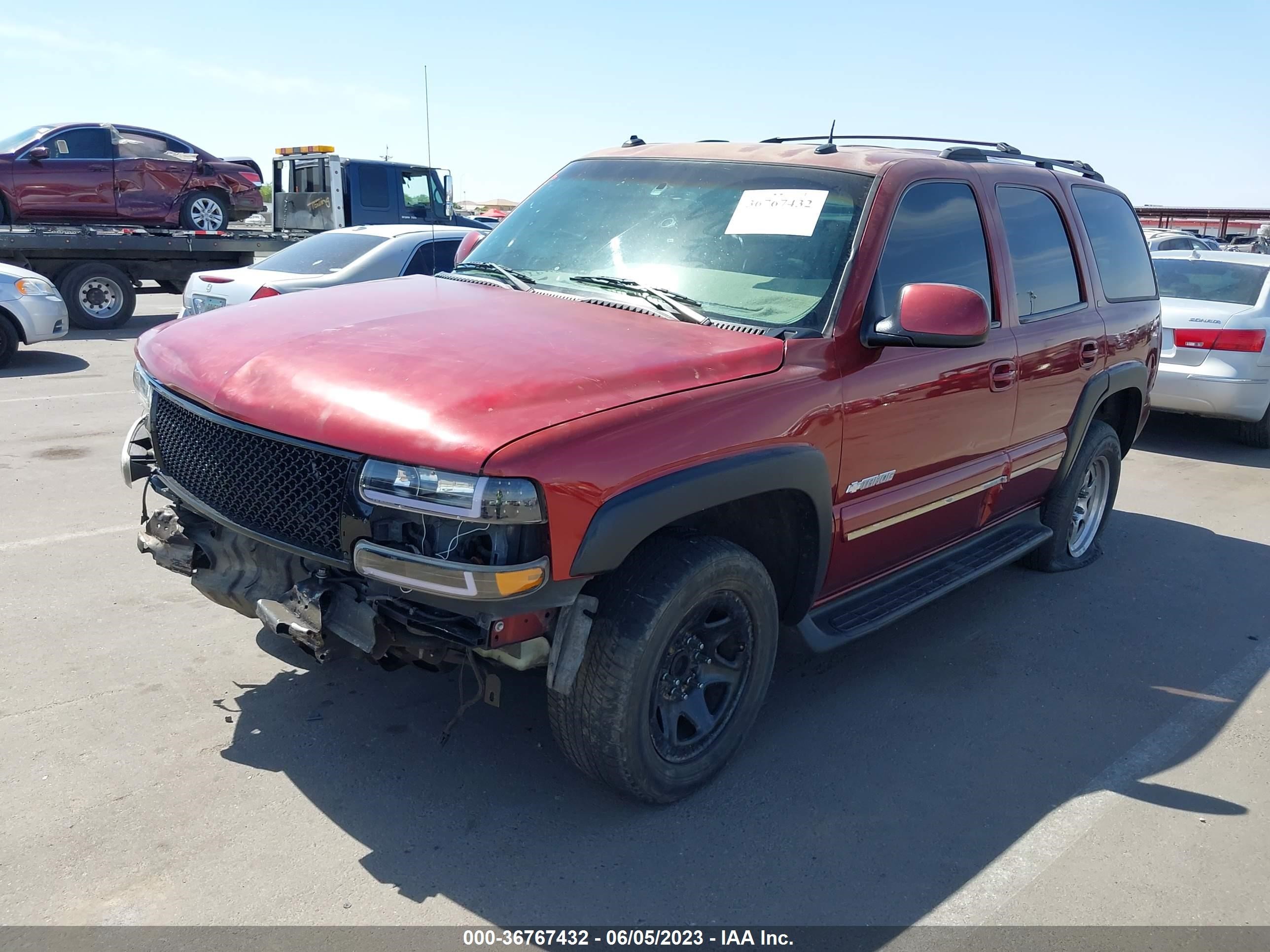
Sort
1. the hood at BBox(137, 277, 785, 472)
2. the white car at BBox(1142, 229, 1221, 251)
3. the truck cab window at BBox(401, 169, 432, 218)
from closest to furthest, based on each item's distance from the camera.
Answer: the hood at BBox(137, 277, 785, 472) < the truck cab window at BBox(401, 169, 432, 218) < the white car at BBox(1142, 229, 1221, 251)

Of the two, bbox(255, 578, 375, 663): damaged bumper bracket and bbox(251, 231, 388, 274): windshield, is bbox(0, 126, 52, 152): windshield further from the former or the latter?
bbox(255, 578, 375, 663): damaged bumper bracket

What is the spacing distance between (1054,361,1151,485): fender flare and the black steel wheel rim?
257 centimetres

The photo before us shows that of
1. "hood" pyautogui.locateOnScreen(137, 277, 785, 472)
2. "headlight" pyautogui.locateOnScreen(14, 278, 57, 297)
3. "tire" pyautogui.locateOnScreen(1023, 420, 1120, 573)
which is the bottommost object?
"tire" pyautogui.locateOnScreen(1023, 420, 1120, 573)

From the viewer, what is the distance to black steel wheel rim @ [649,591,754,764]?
3.23 m

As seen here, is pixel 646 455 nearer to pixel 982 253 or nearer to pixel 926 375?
pixel 926 375

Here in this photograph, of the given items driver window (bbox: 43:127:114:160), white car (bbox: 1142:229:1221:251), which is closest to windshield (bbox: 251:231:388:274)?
driver window (bbox: 43:127:114:160)

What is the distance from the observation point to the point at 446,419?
270 cm

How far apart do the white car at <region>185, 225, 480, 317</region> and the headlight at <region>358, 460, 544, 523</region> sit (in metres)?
5.79

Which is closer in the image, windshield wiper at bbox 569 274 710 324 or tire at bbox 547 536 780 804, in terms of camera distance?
tire at bbox 547 536 780 804

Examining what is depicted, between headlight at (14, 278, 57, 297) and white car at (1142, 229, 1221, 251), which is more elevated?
white car at (1142, 229, 1221, 251)

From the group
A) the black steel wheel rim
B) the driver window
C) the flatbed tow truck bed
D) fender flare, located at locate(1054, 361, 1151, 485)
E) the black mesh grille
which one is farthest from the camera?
the driver window

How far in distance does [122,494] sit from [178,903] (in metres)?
4.02

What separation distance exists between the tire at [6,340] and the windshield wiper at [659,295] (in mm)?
8857

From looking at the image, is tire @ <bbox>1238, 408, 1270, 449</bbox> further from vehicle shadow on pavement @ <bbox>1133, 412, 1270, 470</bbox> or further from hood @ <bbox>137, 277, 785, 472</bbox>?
hood @ <bbox>137, 277, 785, 472</bbox>
